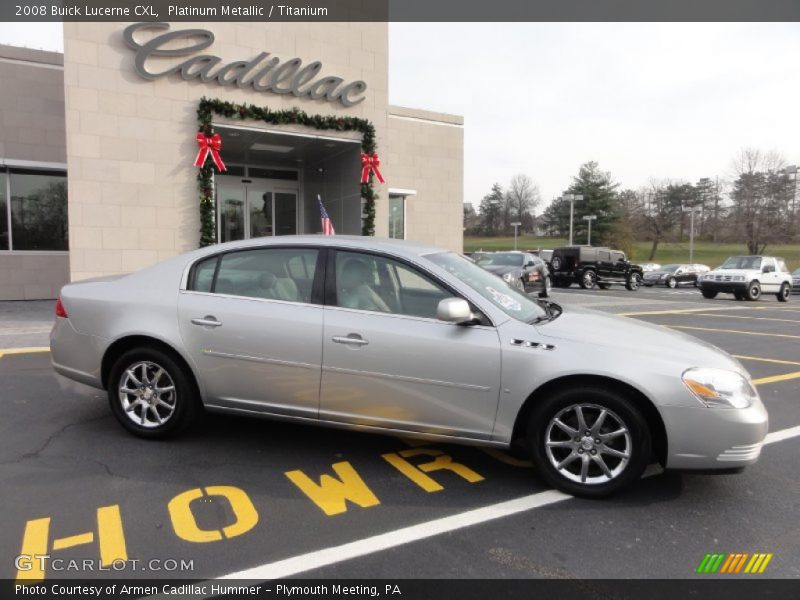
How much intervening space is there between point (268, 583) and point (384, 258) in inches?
84.3

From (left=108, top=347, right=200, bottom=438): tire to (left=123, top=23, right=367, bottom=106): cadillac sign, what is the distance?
327 inches

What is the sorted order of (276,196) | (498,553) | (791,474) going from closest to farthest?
(498,553), (791,474), (276,196)

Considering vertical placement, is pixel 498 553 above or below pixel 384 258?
below

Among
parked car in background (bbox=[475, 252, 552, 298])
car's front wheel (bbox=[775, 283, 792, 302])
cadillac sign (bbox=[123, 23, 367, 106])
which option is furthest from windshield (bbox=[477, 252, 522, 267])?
car's front wheel (bbox=[775, 283, 792, 302])

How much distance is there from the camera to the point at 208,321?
3.95 meters

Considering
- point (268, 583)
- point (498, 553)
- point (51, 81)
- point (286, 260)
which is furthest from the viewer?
point (51, 81)

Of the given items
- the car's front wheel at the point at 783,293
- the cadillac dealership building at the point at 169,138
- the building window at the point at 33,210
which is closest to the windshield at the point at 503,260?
the cadillac dealership building at the point at 169,138

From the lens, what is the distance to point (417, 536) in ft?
9.59

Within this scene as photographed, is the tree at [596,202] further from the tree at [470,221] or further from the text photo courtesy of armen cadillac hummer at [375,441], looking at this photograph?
the text photo courtesy of armen cadillac hummer at [375,441]

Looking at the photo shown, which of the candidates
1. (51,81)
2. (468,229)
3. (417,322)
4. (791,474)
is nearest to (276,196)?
(51,81)

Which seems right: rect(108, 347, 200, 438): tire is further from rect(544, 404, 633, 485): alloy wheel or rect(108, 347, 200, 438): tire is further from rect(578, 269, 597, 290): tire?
rect(578, 269, 597, 290): tire

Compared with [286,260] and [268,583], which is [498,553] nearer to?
[268,583]

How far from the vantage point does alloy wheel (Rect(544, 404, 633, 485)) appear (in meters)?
3.29

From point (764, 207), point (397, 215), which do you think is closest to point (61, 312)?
point (397, 215)
